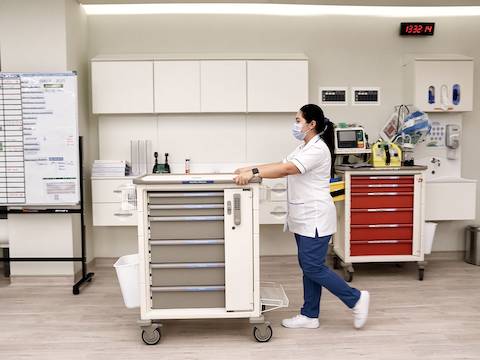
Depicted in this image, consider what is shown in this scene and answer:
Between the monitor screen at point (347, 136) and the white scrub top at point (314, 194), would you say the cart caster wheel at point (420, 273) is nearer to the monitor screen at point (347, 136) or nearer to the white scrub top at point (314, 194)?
the monitor screen at point (347, 136)

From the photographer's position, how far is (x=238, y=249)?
2777mm

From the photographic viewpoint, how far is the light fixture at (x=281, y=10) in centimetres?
463

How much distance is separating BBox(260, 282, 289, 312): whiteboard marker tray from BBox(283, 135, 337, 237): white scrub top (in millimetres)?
493

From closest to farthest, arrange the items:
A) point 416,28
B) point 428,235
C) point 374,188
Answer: point 374,188 < point 428,235 < point 416,28

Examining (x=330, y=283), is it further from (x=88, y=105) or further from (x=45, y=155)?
(x=88, y=105)

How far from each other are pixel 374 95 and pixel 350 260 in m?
1.87

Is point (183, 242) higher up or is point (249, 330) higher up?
point (183, 242)

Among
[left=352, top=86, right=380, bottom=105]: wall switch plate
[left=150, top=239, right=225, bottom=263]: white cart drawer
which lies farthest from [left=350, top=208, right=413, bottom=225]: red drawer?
[left=150, top=239, right=225, bottom=263]: white cart drawer

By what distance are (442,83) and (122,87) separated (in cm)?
328

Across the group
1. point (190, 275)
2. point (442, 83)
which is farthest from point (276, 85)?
point (190, 275)

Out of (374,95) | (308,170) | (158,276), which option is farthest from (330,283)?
(374,95)

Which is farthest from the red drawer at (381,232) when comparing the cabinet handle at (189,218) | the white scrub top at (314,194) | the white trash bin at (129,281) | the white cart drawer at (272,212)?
the white trash bin at (129,281)

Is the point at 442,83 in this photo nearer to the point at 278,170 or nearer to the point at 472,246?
the point at 472,246

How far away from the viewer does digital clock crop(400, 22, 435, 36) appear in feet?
15.4
